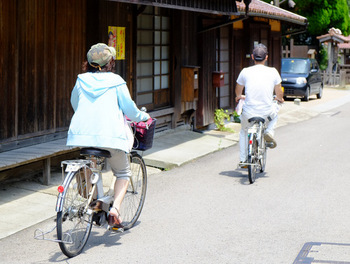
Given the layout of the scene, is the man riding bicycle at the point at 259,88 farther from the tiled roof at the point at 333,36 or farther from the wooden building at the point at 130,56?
the tiled roof at the point at 333,36

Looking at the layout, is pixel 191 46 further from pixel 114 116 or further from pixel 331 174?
pixel 114 116

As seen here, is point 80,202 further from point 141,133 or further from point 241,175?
point 241,175

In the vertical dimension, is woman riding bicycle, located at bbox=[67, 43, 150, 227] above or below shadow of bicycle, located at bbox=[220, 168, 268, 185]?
above

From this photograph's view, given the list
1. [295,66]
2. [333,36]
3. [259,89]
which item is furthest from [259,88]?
[333,36]

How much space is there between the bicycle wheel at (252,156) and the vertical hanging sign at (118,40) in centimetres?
294

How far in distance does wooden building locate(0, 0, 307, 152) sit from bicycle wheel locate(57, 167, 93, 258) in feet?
9.79

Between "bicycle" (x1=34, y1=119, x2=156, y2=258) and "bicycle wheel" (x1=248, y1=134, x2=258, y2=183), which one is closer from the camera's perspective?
"bicycle" (x1=34, y1=119, x2=156, y2=258)

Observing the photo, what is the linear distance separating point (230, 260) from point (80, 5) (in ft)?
18.1

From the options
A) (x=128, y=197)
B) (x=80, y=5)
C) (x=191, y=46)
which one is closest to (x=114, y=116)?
(x=128, y=197)

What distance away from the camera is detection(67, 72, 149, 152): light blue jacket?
5.55m

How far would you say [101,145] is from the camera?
5.53 metres

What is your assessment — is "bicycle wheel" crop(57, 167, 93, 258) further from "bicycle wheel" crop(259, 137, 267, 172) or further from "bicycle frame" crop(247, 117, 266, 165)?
"bicycle wheel" crop(259, 137, 267, 172)

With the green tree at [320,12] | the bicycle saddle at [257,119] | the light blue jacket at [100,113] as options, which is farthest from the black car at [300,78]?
the light blue jacket at [100,113]

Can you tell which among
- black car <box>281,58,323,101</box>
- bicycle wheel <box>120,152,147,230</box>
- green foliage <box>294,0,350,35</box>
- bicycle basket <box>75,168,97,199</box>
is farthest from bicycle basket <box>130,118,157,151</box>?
green foliage <box>294,0,350,35</box>
